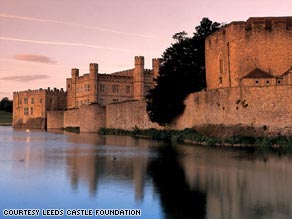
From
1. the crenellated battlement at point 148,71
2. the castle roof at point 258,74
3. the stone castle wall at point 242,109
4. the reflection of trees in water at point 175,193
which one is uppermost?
the crenellated battlement at point 148,71

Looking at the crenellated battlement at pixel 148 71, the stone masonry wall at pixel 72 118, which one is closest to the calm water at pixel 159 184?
the stone masonry wall at pixel 72 118

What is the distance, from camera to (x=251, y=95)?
2586 centimetres

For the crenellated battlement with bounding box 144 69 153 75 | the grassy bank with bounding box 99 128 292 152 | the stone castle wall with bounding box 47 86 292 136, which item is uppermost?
the crenellated battlement with bounding box 144 69 153 75

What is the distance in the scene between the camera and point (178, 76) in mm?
33812

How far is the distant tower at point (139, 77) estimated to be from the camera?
6341cm

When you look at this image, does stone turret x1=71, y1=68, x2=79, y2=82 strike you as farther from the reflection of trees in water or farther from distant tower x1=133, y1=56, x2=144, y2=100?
the reflection of trees in water

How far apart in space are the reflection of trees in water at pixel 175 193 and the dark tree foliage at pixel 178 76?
15975mm

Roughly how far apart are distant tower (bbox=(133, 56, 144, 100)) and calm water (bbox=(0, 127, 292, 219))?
43.8 m

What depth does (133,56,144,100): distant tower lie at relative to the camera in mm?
63406

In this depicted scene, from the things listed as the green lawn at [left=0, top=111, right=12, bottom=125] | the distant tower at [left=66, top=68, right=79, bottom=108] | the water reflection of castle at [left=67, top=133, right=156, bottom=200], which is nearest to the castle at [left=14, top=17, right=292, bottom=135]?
the water reflection of castle at [left=67, top=133, right=156, bottom=200]

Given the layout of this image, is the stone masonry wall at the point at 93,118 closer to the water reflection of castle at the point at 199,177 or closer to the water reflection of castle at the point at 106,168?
the water reflection of castle at the point at 199,177

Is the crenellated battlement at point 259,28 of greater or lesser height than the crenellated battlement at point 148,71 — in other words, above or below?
below

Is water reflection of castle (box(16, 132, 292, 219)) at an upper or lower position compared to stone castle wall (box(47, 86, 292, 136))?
lower

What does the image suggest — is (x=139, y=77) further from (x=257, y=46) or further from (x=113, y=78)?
(x=257, y=46)
